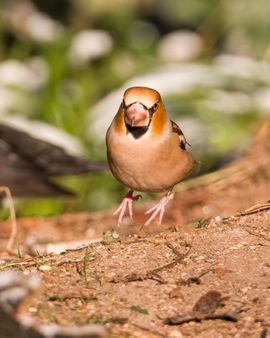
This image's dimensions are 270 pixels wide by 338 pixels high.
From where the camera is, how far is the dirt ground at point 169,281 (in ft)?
12.9

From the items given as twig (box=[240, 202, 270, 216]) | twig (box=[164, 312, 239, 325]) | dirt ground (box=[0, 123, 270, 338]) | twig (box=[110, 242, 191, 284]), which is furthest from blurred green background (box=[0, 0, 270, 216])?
twig (box=[164, 312, 239, 325])

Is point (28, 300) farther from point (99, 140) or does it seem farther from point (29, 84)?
point (29, 84)

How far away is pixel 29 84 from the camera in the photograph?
10.6 m

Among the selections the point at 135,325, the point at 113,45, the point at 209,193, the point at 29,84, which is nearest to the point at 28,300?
the point at 135,325

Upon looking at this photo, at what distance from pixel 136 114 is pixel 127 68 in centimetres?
652

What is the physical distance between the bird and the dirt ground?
27 centimetres

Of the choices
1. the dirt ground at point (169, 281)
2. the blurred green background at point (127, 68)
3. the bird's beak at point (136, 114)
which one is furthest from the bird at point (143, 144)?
the blurred green background at point (127, 68)

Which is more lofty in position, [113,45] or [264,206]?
[113,45]

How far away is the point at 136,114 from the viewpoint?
14.9 ft

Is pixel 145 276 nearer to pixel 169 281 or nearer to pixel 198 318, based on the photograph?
pixel 169 281

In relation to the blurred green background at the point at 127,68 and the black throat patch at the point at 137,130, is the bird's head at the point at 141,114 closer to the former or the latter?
the black throat patch at the point at 137,130

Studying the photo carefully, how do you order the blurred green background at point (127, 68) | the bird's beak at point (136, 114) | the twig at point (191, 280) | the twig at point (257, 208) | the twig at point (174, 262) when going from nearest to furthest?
the twig at point (191, 280), the twig at point (174, 262), the bird's beak at point (136, 114), the twig at point (257, 208), the blurred green background at point (127, 68)

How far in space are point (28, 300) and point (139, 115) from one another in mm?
1003

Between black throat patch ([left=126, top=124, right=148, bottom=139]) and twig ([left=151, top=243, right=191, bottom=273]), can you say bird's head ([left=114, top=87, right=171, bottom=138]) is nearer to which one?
black throat patch ([left=126, top=124, right=148, bottom=139])
